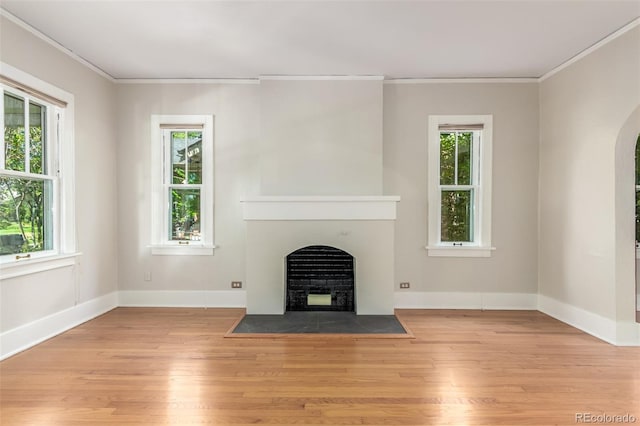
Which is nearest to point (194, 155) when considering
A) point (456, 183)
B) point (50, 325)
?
point (50, 325)

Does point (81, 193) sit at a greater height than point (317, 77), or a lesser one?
lesser

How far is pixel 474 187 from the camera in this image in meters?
4.40

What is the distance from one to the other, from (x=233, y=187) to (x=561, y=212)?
12.1 feet

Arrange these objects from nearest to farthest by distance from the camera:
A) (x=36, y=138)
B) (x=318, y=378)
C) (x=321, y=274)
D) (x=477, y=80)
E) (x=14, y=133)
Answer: (x=318, y=378), (x=14, y=133), (x=36, y=138), (x=321, y=274), (x=477, y=80)

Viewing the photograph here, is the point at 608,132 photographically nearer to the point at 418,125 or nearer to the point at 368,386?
the point at 418,125

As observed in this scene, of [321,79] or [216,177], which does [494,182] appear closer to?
[321,79]

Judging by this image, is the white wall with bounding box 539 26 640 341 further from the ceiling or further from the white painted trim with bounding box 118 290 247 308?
the white painted trim with bounding box 118 290 247 308

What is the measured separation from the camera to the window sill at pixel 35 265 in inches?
113

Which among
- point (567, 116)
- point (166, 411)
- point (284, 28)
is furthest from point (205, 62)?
point (567, 116)

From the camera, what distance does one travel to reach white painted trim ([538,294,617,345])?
3.29m

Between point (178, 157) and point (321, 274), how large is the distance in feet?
7.38

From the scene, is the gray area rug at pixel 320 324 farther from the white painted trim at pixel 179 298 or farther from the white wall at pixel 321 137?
the white wall at pixel 321 137

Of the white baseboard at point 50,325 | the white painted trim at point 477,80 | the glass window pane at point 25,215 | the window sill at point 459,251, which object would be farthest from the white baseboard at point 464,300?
the glass window pane at point 25,215

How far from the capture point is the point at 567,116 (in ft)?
12.6
